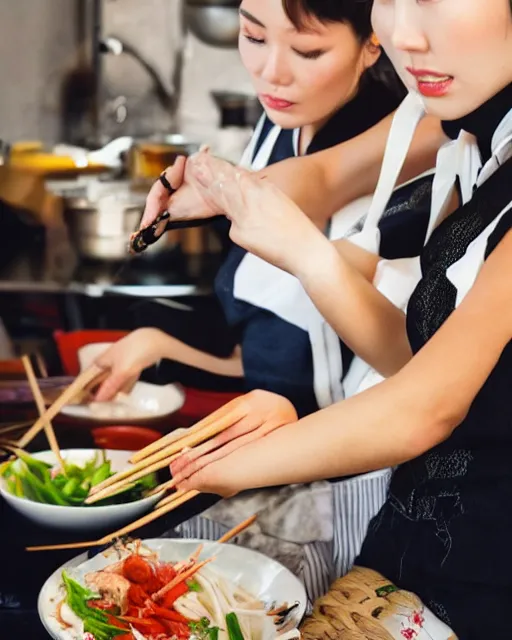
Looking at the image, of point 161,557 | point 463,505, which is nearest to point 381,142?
point 463,505

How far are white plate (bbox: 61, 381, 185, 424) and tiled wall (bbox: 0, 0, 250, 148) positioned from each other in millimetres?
367

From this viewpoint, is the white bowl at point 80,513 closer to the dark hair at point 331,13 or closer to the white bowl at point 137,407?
the white bowl at point 137,407

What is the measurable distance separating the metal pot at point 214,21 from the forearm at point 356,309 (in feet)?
1.05

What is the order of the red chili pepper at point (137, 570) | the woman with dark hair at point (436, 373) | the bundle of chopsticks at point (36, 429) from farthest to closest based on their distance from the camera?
the bundle of chopsticks at point (36, 429) → the red chili pepper at point (137, 570) → the woman with dark hair at point (436, 373)

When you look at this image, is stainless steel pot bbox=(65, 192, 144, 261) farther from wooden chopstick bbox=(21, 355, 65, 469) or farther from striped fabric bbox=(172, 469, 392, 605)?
striped fabric bbox=(172, 469, 392, 605)

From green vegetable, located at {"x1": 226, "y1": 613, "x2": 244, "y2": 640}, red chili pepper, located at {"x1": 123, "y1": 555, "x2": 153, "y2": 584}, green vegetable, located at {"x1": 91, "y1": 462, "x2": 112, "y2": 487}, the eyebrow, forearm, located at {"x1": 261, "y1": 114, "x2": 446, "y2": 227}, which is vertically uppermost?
the eyebrow

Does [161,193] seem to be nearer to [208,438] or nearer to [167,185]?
[167,185]

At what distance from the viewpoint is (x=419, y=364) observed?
1018 mm

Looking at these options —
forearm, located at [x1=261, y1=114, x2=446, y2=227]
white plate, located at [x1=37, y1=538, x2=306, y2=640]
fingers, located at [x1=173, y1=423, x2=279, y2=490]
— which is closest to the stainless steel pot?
forearm, located at [x1=261, y1=114, x2=446, y2=227]

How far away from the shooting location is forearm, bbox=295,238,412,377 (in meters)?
1.13

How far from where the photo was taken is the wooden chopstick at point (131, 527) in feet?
3.86

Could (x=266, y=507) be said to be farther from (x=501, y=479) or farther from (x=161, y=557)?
(x=501, y=479)

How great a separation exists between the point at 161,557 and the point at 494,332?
52 centimetres

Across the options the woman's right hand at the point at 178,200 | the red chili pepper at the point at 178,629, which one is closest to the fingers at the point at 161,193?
the woman's right hand at the point at 178,200
